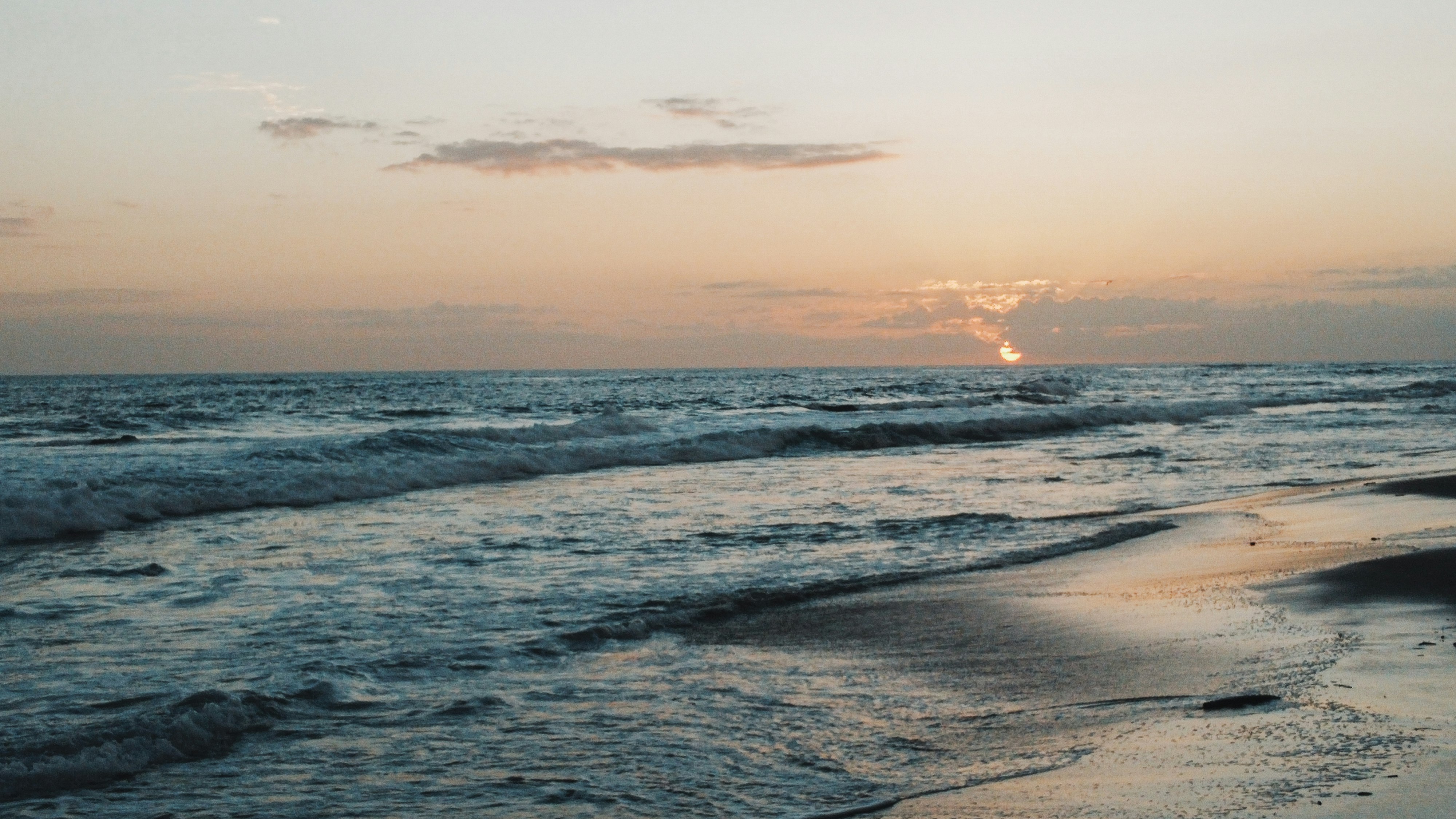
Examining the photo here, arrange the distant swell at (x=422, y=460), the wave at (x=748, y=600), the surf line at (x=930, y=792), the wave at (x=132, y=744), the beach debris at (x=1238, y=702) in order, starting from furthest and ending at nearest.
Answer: the distant swell at (x=422, y=460), the wave at (x=748, y=600), the beach debris at (x=1238, y=702), the wave at (x=132, y=744), the surf line at (x=930, y=792)

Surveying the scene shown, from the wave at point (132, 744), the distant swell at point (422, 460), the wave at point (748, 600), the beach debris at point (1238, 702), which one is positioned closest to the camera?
the wave at point (132, 744)

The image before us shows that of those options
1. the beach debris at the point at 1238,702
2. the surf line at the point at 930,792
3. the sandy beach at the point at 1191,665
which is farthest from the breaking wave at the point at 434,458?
the beach debris at the point at 1238,702

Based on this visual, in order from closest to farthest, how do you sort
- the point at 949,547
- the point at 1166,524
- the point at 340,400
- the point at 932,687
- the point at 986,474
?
the point at 932,687, the point at 949,547, the point at 1166,524, the point at 986,474, the point at 340,400

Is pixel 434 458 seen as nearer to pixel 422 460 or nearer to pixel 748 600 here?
pixel 422 460

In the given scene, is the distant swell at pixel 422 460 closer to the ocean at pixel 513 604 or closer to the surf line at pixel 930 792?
the ocean at pixel 513 604

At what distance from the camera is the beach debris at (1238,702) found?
4656mm

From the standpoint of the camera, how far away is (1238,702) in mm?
4711

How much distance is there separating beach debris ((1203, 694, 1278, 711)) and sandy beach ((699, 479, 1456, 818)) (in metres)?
0.05

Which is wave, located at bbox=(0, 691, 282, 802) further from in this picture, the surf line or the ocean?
the surf line

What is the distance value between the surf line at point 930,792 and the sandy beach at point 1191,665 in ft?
0.04

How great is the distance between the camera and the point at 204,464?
16969 mm

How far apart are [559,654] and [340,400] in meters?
43.0

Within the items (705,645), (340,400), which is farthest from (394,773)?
(340,400)

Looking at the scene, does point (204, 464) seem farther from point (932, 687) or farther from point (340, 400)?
point (340, 400)
